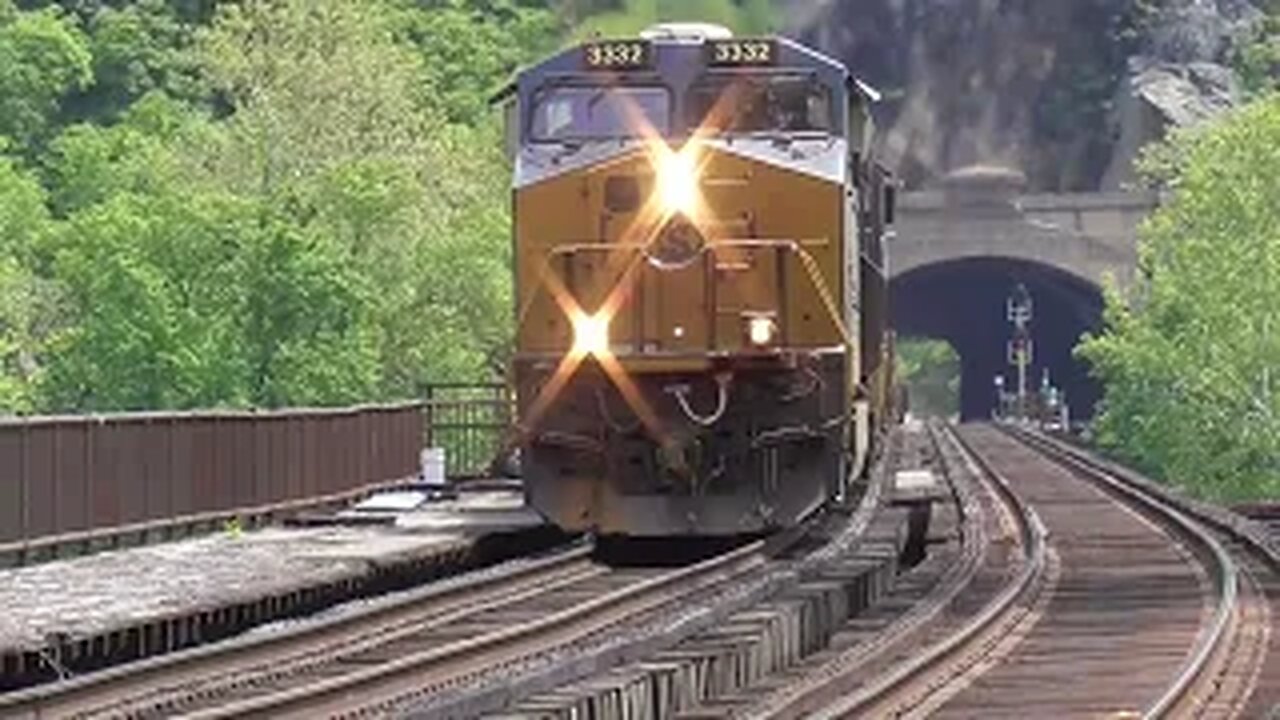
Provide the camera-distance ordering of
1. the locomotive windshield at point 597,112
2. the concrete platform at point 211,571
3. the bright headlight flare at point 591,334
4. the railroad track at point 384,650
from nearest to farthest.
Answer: the railroad track at point 384,650 → the concrete platform at point 211,571 → the bright headlight flare at point 591,334 → the locomotive windshield at point 597,112

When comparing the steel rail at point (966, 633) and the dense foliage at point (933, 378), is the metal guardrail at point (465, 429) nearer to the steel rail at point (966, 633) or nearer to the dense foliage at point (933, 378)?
the steel rail at point (966, 633)

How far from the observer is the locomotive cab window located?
26906 millimetres

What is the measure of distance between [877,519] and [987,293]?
97033 millimetres

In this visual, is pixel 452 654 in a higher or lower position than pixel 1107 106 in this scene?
lower

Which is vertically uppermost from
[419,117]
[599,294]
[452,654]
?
[419,117]

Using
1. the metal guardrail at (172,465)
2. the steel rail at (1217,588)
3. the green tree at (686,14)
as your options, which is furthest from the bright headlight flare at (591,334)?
the green tree at (686,14)

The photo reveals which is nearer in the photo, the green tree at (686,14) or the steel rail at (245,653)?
the steel rail at (245,653)

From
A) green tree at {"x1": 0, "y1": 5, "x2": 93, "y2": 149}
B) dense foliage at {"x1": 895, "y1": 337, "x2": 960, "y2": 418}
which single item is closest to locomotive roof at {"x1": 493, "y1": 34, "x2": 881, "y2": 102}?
green tree at {"x1": 0, "y1": 5, "x2": 93, "y2": 149}

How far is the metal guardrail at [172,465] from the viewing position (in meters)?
27.2

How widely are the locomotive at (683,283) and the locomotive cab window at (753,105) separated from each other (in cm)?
2

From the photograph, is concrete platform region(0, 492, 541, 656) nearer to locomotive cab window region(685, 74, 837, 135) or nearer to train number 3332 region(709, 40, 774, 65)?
locomotive cab window region(685, 74, 837, 135)

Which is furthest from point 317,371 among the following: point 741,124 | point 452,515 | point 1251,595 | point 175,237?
point 1251,595

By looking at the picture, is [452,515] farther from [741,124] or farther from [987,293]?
[987,293]

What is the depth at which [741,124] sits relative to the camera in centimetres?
2698
